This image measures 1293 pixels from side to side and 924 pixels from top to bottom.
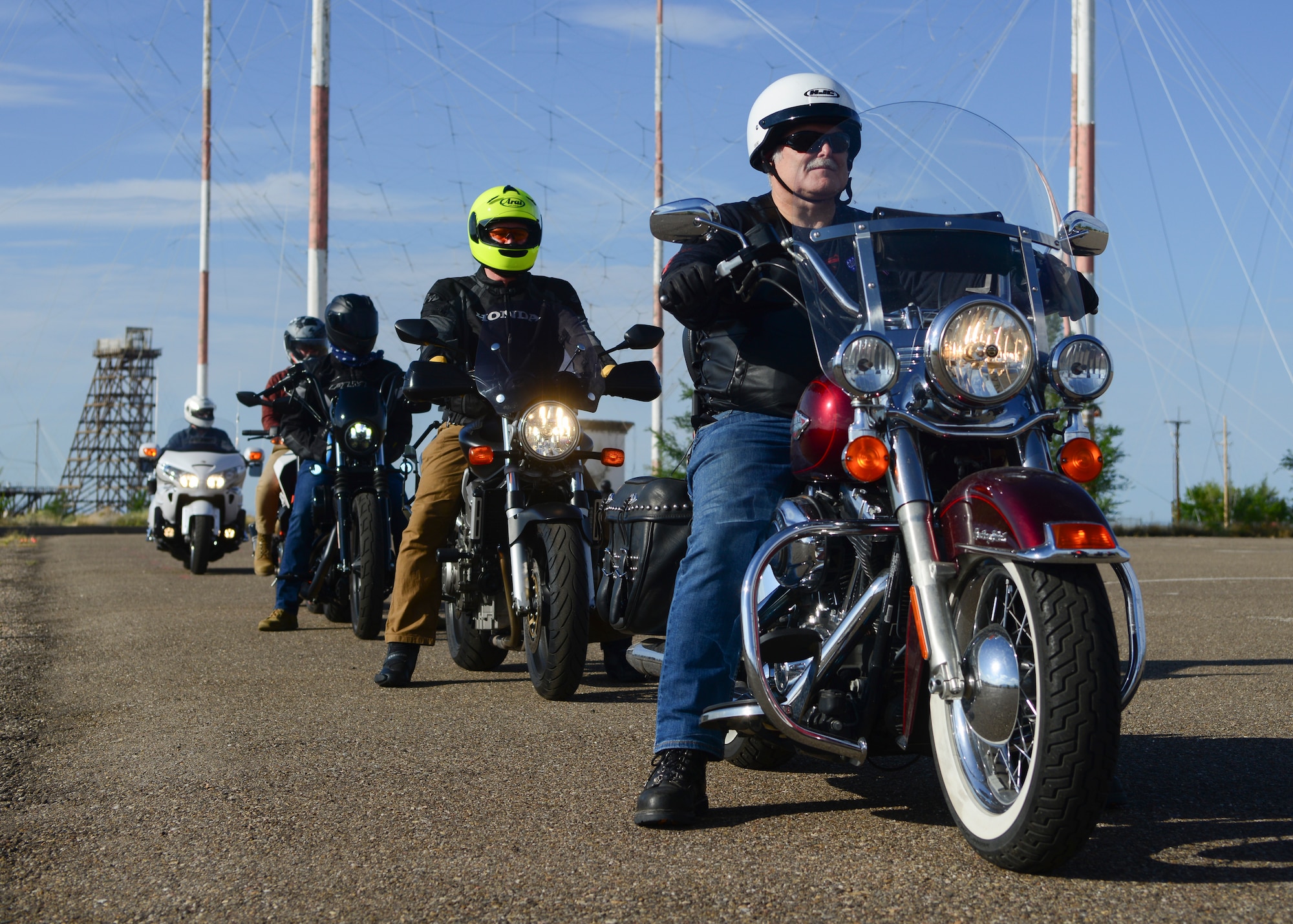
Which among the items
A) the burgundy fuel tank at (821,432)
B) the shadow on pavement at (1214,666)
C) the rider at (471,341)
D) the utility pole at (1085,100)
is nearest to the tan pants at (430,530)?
the rider at (471,341)

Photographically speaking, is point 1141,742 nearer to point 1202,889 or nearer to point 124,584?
point 1202,889

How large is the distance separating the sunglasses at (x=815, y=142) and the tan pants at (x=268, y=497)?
21.1ft

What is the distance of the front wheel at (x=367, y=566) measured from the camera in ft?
24.2

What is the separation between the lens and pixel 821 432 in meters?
3.32

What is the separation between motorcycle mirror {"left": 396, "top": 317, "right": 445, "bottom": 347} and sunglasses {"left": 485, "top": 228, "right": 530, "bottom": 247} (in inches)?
21.1

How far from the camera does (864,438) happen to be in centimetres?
315

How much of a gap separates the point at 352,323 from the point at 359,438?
792 mm

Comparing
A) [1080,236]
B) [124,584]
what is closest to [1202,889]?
[1080,236]

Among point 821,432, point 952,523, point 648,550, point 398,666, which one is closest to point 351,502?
point 398,666

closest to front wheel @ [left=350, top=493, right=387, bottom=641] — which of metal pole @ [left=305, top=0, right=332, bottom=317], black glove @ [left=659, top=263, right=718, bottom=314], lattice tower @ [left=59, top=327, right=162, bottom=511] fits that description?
black glove @ [left=659, top=263, right=718, bottom=314]

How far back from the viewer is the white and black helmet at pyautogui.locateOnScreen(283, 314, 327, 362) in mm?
9305

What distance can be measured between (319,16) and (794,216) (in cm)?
1365

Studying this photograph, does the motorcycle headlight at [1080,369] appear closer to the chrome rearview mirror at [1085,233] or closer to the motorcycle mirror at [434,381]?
the chrome rearview mirror at [1085,233]

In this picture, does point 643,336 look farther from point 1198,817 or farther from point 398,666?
point 1198,817
